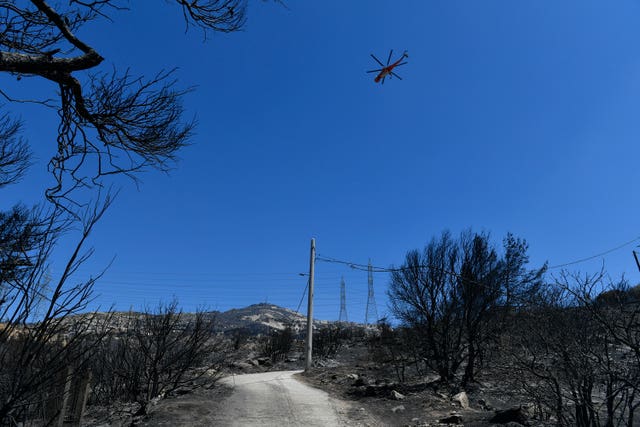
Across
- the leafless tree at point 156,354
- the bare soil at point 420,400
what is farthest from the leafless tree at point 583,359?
the leafless tree at point 156,354

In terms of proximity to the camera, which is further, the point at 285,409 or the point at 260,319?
the point at 260,319

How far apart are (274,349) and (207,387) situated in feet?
55.0

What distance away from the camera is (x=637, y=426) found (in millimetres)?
9484

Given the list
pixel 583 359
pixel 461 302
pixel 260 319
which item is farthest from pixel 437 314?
pixel 260 319

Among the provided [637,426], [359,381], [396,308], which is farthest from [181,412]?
[396,308]

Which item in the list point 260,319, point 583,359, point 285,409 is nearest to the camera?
point 583,359

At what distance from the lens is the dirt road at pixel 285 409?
912cm

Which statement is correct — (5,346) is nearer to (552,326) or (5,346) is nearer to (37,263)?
(37,263)

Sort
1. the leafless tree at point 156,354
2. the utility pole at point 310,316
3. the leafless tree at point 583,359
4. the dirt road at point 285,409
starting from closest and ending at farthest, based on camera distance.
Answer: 1. the leafless tree at point 583,359
2. the dirt road at point 285,409
3. the leafless tree at point 156,354
4. the utility pole at point 310,316

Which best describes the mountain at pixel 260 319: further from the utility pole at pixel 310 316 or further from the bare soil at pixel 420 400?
the bare soil at pixel 420 400

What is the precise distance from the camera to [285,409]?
10375mm

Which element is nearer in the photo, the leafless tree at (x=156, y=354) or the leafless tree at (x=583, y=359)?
the leafless tree at (x=583, y=359)

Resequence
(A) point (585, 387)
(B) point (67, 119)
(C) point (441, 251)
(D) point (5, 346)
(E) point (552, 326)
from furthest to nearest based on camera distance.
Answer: (C) point (441, 251), (E) point (552, 326), (A) point (585, 387), (B) point (67, 119), (D) point (5, 346)

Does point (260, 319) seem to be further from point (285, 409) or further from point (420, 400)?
point (285, 409)
